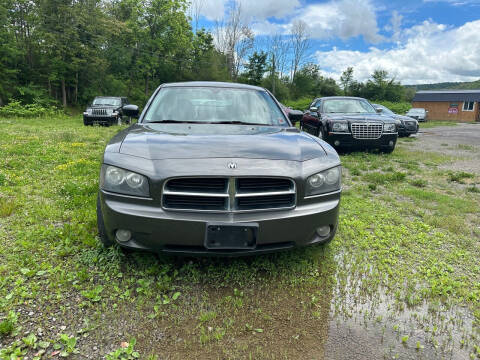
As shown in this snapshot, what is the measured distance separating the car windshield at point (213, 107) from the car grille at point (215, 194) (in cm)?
122

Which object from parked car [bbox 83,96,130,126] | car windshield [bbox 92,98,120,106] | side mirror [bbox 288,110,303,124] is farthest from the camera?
car windshield [bbox 92,98,120,106]

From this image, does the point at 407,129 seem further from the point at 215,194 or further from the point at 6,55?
the point at 6,55

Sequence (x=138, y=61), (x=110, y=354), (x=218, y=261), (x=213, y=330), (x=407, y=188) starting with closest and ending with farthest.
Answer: (x=110, y=354), (x=213, y=330), (x=218, y=261), (x=407, y=188), (x=138, y=61)

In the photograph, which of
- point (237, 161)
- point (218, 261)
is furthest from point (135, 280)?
point (237, 161)

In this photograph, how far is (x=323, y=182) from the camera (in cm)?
241

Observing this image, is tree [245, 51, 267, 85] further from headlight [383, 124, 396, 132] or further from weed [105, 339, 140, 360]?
weed [105, 339, 140, 360]

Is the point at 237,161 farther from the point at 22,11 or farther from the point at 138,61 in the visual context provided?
the point at 138,61

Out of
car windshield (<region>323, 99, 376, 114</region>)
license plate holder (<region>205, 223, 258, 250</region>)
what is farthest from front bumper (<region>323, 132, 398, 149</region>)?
license plate holder (<region>205, 223, 258, 250</region>)

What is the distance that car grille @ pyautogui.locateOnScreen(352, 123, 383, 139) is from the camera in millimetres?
8094

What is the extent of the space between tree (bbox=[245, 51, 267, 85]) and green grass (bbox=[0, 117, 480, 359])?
44.7m

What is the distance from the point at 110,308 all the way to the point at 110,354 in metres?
0.41

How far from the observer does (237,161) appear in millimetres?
2225

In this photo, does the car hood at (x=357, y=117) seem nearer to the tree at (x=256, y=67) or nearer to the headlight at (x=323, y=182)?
the headlight at (x=323, y=182)

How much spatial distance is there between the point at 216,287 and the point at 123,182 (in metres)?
0.99
